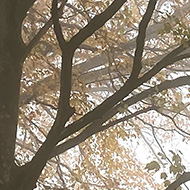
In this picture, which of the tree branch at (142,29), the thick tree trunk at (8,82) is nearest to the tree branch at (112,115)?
the thick tree trunk at (8,82)

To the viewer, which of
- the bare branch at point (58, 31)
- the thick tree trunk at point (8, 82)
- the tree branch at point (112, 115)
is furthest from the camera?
the tree branch at point (112, 115)

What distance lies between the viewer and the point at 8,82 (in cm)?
182

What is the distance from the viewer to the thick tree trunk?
1.67 meters

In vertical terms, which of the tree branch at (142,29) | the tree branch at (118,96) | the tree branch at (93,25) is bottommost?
the tree branch at (118,96)

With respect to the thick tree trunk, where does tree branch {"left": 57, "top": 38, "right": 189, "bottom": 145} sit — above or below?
below

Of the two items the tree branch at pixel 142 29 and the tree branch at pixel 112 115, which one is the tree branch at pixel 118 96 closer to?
the tree branch at pixel 142 29

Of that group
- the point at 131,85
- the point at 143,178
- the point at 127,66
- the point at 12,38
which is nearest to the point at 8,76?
the point at 12,38

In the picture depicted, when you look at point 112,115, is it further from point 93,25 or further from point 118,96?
point 93,25

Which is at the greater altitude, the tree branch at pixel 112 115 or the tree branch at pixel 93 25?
the tree branch at pixel 93 25

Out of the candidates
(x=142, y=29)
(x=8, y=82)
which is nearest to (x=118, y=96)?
(x=142, y=29)

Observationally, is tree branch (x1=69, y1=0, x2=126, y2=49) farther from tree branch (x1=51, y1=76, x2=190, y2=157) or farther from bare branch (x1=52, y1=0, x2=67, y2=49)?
tree branch (x1=51, y1=76, x2=190, y2=157)

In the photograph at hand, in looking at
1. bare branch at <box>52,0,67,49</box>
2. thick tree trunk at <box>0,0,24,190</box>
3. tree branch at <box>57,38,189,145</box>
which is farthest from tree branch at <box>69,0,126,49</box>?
thick tree trunk at <box>0,0,24,190</box>

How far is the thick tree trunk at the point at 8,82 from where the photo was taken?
167 cm

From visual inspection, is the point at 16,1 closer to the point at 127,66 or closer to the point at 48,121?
the point at 127,66
